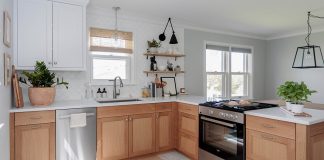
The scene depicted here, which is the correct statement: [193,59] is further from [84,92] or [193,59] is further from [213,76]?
[84,92]

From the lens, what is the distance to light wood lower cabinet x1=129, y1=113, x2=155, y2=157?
9.61 ft

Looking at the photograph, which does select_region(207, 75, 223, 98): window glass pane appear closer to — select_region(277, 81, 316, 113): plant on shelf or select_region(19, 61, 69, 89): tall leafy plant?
select_region(277, 81, 316, 113): plant on shelf

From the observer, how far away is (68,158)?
8.20ft

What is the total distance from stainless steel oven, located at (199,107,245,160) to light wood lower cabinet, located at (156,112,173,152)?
0.58m

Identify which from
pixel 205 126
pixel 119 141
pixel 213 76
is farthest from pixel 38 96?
pixel 213 76

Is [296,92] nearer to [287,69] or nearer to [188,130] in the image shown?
[188,130]

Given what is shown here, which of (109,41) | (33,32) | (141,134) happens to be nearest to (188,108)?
(141,134)

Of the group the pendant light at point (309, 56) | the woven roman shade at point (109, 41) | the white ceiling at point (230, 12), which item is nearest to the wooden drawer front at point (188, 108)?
the woven roman shade at point (109, 41)

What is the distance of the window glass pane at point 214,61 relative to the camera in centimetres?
457

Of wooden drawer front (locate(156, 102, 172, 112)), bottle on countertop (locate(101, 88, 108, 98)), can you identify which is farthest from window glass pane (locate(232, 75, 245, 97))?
bottle on countertop (locate(101, 88, 108, 98))

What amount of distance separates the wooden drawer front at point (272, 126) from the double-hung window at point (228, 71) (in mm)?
2215

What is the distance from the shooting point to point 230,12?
3404 millimetres

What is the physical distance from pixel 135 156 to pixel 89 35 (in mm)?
1982

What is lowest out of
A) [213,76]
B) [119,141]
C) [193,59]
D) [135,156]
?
[135,156]
